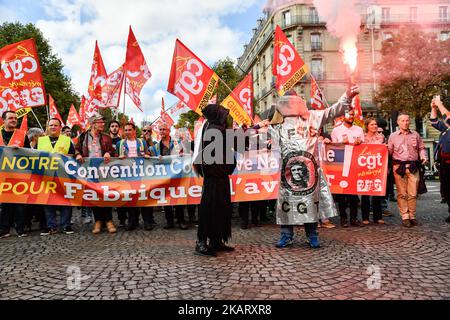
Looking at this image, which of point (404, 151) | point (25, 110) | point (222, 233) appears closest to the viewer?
point (222, 233)

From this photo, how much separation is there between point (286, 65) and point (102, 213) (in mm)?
5941

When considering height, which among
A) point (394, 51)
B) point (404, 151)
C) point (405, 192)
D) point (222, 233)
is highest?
point (394, 51)

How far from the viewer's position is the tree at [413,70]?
2164cm

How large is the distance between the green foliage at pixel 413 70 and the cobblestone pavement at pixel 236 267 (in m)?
19.4

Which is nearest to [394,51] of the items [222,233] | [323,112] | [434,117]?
[434,117]

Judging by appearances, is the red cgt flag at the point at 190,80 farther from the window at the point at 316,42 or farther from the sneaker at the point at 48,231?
the window at the point at 316,42

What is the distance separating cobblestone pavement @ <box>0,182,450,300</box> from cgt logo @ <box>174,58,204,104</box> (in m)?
3.31

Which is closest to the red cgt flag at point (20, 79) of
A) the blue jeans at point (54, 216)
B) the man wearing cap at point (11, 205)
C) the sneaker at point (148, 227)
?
the man wearing cap at point (11, 205)

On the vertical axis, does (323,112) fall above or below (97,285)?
above

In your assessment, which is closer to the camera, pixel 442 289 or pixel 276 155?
pixel 442 289

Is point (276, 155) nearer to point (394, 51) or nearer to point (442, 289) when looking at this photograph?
point (442, 289)

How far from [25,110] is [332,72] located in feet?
139

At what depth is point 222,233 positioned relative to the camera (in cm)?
487

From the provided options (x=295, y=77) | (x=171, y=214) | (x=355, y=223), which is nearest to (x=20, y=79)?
(x=171, y=214)
